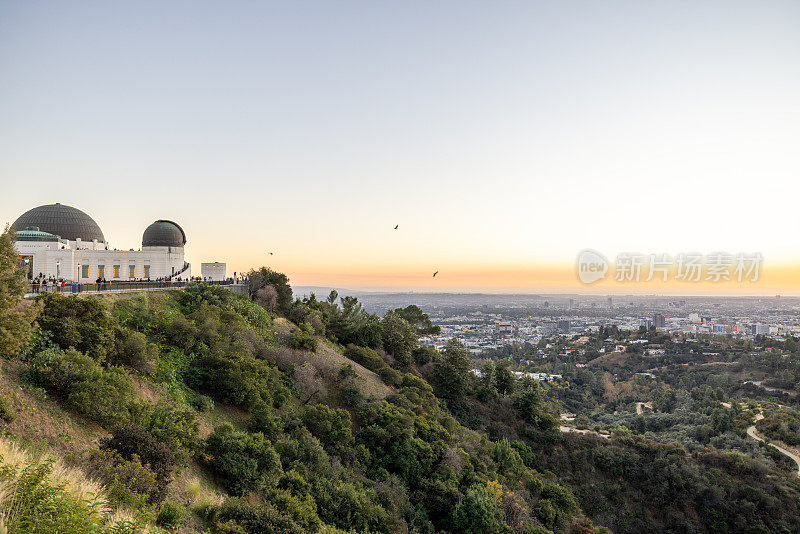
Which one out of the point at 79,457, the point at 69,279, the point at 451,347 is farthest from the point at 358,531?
the point at 69,279

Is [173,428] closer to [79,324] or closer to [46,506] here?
[79,324]

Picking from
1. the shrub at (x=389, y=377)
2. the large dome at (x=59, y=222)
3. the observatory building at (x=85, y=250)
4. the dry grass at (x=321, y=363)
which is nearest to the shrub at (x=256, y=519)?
the dry grass at (x=321, y=363)

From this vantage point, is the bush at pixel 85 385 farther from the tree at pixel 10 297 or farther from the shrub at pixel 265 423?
the shrub at pixel 265 423

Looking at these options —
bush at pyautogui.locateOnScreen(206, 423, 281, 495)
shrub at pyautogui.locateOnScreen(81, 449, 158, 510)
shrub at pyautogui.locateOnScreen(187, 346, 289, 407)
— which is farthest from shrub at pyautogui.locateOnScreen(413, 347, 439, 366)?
shrub at pyautogui.locateOnScreen(81, 449, 158, 510)

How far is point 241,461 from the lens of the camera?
1150 cm

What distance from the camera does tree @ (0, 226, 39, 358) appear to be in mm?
9023

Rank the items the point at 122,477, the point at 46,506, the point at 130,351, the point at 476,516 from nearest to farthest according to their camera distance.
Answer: the point at 46,506 < the point at 122,477 < the point at 130,351 < the point at 476,516

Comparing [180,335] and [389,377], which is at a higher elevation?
[180,335]

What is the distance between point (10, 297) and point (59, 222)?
108 ft

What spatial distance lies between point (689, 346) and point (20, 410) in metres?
94.2

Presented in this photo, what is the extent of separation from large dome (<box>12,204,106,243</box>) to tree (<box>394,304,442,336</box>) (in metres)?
28.5

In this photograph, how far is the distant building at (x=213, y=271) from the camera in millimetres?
37438

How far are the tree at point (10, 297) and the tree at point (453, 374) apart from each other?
83.9 ft

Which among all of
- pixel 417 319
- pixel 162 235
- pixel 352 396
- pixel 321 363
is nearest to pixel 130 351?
pixel 352 396
